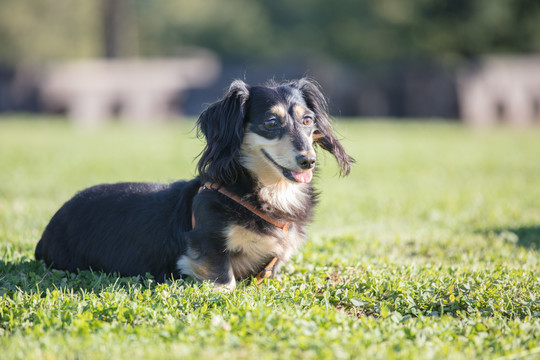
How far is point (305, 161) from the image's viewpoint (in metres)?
3.93

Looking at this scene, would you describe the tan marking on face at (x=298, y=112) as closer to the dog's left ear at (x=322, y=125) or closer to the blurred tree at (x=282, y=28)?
the dog's left ear at (x=322, y=125)

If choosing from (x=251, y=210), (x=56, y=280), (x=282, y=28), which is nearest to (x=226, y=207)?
(x=251, y=210)

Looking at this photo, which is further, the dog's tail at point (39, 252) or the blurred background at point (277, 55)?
the blurred background at point (277, 55)

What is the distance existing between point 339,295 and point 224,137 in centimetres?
139

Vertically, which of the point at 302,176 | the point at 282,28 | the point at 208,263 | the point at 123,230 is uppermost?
the point at 282,28

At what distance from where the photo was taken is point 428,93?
72.3ft

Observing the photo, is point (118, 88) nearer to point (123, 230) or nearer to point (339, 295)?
point (123, 230)

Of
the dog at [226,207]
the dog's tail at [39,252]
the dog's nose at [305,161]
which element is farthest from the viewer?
Answer: the dog's tail at [39,252]

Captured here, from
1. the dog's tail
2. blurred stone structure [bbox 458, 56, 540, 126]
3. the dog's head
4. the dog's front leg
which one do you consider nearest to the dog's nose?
the dog's head

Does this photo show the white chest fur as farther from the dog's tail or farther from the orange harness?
the dog's tail

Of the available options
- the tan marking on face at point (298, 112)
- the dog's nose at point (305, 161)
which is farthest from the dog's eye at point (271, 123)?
the dog's nose at point (305, 161)

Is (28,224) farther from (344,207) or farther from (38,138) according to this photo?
(38,138)

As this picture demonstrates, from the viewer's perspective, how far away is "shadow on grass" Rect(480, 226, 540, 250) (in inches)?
240

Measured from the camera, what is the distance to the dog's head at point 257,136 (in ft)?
13.3
